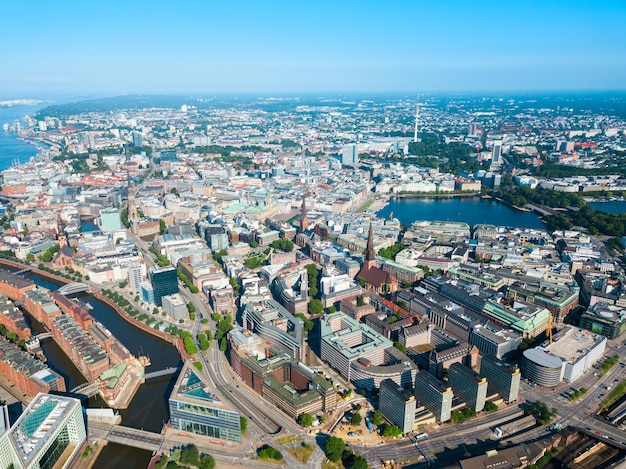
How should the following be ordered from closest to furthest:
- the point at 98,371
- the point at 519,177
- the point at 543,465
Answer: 1. the point at 543,465
2. the point at 98,371
3. the point at 519,177

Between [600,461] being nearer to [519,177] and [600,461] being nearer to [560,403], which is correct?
[560,403]

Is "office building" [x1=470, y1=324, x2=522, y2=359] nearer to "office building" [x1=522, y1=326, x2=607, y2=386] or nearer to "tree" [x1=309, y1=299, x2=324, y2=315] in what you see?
"office building" [x1=522, y1=326, x2=607, y2=386]

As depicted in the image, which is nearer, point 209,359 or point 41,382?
point 41,382

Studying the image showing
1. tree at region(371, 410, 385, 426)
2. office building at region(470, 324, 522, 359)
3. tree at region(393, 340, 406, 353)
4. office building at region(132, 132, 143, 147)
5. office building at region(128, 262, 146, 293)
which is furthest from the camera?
office building at region(132, 132, 143, 147)

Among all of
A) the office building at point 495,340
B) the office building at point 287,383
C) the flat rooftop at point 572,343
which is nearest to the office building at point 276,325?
the office building at point 287,383

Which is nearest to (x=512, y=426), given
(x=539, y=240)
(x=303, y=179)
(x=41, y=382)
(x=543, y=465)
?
(x=543, y=465)

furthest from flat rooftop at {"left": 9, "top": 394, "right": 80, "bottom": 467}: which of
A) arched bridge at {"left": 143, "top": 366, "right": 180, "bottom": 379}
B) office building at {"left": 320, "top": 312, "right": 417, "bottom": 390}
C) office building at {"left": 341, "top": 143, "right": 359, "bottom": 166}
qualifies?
office building at {"left": 341, "top": 143, "right": 359, "bottom": 166}
